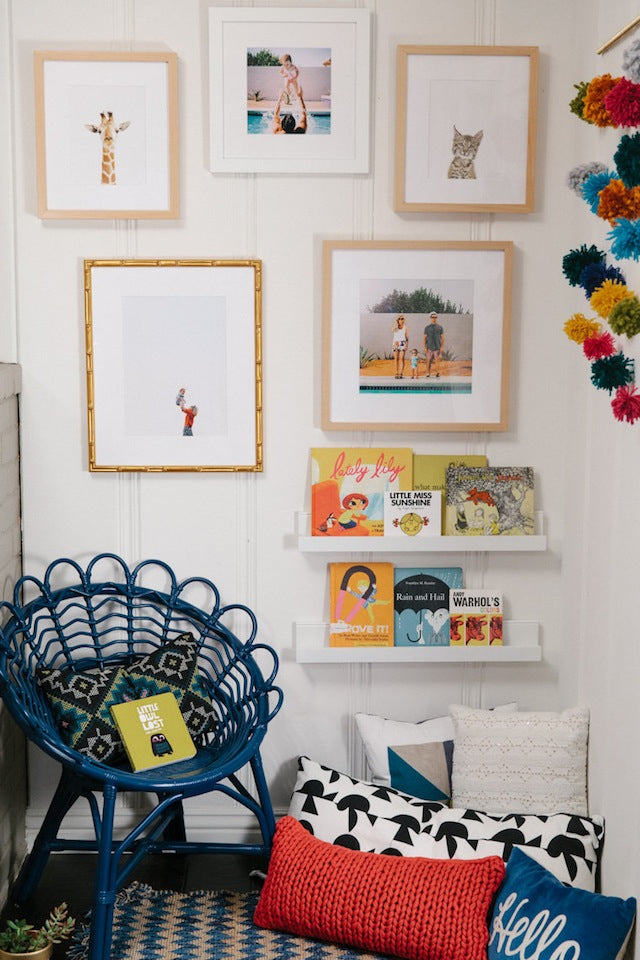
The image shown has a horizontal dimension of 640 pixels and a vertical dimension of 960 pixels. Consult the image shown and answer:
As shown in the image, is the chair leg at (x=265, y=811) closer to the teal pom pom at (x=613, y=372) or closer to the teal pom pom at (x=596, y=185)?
the teal pom pom at (x=613, y=372)

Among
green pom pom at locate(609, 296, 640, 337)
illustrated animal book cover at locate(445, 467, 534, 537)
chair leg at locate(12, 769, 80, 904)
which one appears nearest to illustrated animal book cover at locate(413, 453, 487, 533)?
illustrated animal book cover at locate(445, 467, 534, 537)

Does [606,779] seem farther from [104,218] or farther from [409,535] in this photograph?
[104,218]

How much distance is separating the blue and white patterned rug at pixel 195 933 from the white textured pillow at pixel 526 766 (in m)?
0.51

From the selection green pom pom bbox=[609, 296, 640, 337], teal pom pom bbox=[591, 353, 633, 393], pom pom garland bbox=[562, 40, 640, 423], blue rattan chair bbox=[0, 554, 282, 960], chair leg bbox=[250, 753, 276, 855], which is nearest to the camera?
pom pom garland bbox=[562, 40, 640, 423]

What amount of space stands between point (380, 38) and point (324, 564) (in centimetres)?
139

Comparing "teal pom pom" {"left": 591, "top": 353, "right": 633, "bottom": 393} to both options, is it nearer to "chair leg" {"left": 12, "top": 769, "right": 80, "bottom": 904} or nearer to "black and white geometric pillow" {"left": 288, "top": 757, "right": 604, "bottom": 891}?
"black and white geometric pillow" {"left": 288, "top": 757, "right": 604, "bottom": 891}

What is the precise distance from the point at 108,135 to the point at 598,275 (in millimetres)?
1295

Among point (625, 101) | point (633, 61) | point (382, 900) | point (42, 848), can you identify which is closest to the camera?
point (633, 61)

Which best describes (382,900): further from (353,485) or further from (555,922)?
(353,485)

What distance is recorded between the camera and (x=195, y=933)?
2.28 meters

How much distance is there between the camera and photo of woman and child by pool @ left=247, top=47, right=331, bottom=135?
2.50m

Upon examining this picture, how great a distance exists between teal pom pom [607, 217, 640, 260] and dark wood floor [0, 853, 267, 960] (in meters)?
1.82

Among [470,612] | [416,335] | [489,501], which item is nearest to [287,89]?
[416,335]

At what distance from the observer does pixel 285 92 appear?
252cm
